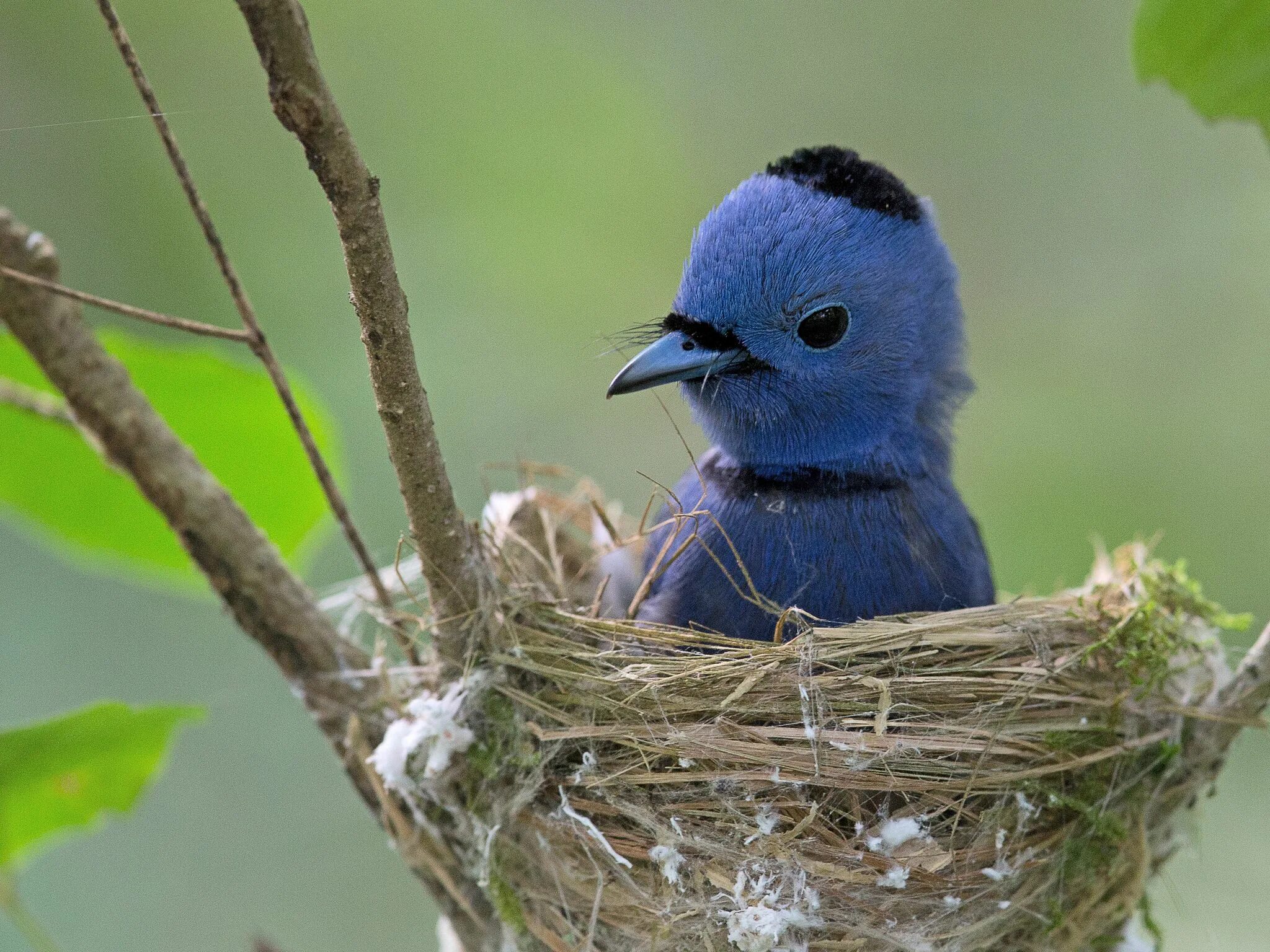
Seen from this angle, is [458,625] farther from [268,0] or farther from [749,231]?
[268,0]

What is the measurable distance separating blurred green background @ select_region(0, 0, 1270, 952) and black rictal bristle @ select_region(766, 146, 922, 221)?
7.80ft

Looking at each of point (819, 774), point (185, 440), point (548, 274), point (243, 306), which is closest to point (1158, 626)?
point (819, 774)

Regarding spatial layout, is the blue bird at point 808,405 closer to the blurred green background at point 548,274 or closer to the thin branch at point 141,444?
the thin branch at point 141,444

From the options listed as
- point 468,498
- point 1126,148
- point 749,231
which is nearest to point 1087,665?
point 749,231

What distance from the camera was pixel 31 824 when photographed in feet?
7.05

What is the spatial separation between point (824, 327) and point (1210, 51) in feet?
2.86

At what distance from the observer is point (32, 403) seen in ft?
7.34

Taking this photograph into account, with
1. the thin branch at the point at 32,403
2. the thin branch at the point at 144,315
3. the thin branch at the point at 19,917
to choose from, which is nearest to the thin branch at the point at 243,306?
the thin branch at the point at 144,315

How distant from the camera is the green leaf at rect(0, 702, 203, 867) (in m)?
1.90

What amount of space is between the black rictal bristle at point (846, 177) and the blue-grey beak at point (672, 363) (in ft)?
1.35

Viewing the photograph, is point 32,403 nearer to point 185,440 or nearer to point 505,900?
point 185,440

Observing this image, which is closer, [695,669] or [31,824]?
[695,669]

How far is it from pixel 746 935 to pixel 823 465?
3.38 feet

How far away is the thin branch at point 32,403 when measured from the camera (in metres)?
2.20
